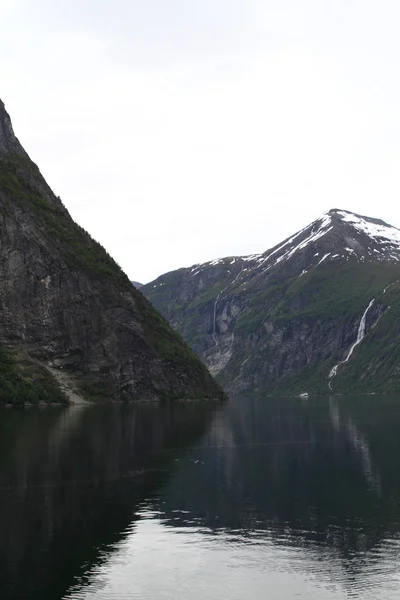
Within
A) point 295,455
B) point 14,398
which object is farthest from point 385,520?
point 14,398

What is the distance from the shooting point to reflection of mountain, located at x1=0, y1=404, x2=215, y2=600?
117 ft

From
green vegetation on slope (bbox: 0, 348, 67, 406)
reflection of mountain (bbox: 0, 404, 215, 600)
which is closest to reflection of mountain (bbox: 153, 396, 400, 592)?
reflection of mountain (bbox: 0, 404, 215, 600)

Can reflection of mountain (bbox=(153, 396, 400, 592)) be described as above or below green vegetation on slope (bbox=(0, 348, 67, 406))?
below

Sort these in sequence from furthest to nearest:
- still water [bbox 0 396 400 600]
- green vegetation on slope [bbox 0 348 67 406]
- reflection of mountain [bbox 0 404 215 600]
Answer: green vegetation on slope [bbox 0 348 67 406] → reflection of mountain [bbox 0 404 215 600] → still water [bbox 0 396 400 600]

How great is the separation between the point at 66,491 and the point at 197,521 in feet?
42.0

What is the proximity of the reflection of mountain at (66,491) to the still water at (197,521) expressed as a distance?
128 mm

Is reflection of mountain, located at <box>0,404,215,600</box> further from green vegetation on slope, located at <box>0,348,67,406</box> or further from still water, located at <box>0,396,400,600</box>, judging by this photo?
green vegetation on slope, located at <box>0,348,67,406</box>

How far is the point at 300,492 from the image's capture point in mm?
57125

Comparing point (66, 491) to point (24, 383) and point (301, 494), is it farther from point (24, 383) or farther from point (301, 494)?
point (24, 383)

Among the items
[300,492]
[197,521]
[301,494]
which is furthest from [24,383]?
[197,521]

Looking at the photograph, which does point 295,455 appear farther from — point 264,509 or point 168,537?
point 168,537

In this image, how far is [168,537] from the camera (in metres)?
42.7

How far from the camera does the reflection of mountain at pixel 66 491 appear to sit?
35562mm

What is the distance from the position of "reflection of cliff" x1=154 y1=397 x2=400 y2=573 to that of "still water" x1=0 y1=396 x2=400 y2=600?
11 centimetres
